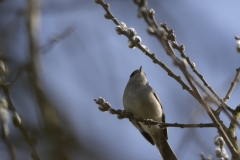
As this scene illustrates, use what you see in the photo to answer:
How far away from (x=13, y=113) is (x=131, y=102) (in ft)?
11.2

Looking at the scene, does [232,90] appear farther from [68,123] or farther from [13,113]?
[13,113]

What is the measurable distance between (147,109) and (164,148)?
740mm

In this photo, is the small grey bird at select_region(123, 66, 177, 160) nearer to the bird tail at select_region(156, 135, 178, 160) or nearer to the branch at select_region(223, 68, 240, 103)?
the bird tail at select_region(156, 135, 178, 160)

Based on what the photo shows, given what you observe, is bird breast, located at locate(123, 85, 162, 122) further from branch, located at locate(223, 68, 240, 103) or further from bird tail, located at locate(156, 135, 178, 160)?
branch, located at locate(223, 68, 240, 103)

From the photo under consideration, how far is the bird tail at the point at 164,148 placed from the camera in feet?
18.6

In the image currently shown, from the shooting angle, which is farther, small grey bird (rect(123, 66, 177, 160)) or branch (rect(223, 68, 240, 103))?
small grey bird (rect(123, 66, 177, 160))

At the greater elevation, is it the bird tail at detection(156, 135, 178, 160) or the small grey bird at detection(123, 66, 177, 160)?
the small grey bird at detection(123, 66, 177, 160)

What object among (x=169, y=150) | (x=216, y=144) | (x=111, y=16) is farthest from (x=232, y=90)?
(x=169, y=150)

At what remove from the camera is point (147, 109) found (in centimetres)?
562

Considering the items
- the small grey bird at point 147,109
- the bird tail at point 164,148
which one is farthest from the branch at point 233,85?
the bird tail at point 164,148

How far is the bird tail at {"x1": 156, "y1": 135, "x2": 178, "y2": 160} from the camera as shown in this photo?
5668 millimetres

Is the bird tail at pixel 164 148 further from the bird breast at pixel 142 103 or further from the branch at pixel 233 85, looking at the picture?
the branch at pixel 233 85

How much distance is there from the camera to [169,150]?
5785 millimetres

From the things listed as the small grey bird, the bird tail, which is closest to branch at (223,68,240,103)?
the small grey bird
